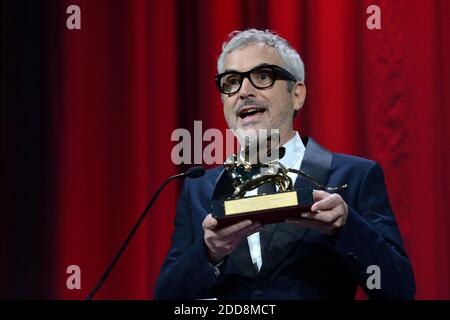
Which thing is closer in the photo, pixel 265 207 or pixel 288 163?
pixel 265 207

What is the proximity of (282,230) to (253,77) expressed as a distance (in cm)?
38

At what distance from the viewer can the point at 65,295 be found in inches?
80.3

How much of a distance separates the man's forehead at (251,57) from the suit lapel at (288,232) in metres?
0.26

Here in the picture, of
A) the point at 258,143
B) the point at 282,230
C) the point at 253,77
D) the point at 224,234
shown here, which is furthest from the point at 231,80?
the point at 224,234

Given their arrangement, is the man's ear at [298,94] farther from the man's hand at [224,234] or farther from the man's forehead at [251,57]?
the man's hand at [224,234]

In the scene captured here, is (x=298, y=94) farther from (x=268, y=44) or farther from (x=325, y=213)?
(x=325, y=213)

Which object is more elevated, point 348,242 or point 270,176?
point 270,176

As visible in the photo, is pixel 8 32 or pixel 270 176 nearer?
pixel 270 176

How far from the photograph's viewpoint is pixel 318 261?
4.76ft

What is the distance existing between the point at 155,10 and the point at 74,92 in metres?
0.36

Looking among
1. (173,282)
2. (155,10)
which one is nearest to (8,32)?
(155,10)

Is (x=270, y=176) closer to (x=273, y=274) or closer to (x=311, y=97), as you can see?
(x=273, y=274)

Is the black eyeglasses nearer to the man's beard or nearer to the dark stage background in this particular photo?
the man's beard
